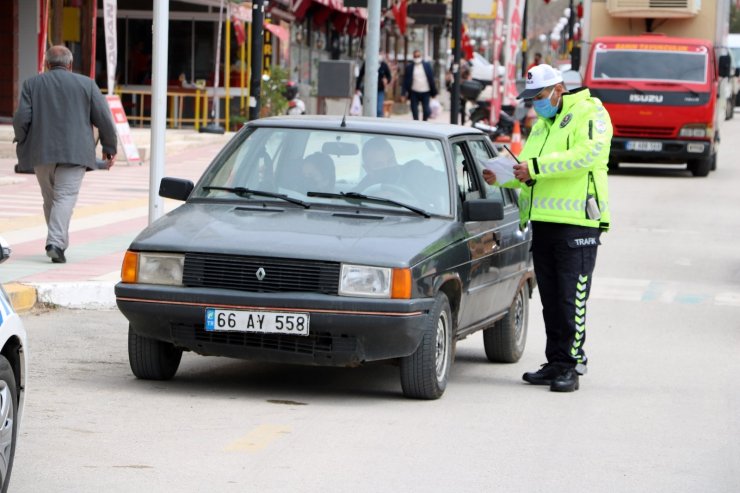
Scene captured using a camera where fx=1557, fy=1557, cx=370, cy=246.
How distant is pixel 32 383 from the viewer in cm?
834

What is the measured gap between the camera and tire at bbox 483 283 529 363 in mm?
9852

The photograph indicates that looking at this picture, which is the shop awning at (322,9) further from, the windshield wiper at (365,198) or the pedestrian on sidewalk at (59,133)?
the windshield wiper at (365,198)

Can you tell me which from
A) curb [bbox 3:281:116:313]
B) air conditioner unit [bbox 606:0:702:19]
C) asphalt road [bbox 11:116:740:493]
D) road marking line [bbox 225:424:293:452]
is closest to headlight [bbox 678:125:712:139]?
air conditioner unit [bbox 606:0:702:19]

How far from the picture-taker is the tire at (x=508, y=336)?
9852 millimetres

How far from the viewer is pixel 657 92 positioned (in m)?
28.6

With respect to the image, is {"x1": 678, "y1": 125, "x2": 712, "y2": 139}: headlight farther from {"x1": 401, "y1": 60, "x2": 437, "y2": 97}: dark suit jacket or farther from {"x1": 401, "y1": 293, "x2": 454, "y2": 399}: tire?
{"x1": 401, "y1": 293, "x2": 454, "y2": 399}: tire

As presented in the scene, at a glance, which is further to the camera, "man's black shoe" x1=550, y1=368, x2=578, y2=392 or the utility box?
the utility box

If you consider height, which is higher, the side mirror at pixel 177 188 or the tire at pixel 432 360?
the side mirror at pixel 177 188

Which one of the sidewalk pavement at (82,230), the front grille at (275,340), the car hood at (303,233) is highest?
the car hood at (303,233)

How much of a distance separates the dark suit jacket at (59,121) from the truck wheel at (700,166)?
18647 millimetres

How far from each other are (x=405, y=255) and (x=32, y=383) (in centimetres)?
215

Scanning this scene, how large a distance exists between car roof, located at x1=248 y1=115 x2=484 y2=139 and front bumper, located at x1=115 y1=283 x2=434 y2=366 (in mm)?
1470

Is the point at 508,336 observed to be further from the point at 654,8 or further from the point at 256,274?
the point at 654,8

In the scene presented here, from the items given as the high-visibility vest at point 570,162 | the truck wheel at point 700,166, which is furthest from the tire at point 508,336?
the truck wheel at point 700,166
